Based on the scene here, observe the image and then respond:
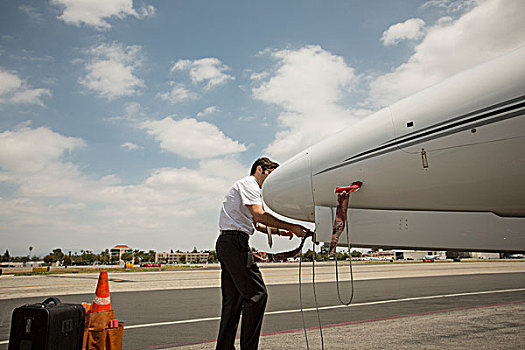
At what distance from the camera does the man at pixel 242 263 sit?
3.55 m

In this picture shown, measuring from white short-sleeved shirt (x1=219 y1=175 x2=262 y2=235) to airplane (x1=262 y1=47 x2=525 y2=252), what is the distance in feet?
1.73

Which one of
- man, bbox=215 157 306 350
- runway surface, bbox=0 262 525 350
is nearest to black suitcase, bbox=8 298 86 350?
man, bbox=215 157 306 350

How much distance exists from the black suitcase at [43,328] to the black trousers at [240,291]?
4.50 ft

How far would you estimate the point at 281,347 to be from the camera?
193 inches

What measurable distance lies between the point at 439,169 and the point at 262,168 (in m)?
1.82

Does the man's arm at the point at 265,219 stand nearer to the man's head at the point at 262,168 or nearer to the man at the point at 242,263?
the man at the point at 242,263

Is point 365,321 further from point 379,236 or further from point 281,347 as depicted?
point 379,236

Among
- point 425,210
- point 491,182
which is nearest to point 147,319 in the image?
point 425,210

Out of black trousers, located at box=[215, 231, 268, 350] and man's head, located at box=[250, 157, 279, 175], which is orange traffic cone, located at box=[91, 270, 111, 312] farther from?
man's head, located at box=[250, 157, 279, 175]

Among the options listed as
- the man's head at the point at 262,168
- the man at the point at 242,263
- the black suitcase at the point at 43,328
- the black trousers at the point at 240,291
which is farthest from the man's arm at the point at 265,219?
the black suitcase at the point at 43,328

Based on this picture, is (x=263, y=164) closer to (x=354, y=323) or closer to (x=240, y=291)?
(x=240, y=291)

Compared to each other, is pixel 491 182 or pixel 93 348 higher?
pixel 491 182

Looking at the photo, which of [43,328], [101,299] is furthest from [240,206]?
[43,328]

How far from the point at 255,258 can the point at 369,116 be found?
179 cm
